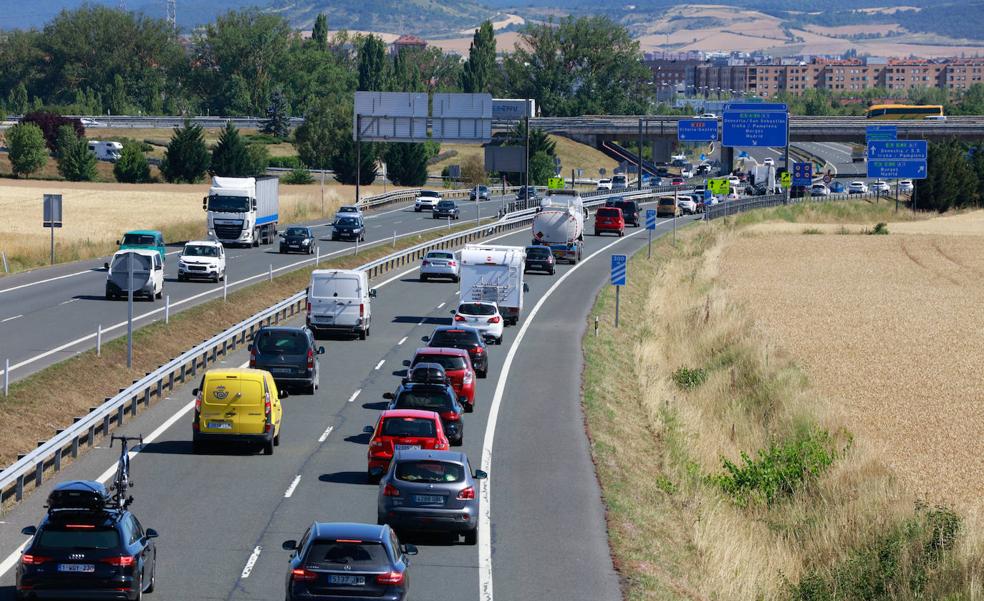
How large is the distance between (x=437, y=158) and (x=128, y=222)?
87.7 metres

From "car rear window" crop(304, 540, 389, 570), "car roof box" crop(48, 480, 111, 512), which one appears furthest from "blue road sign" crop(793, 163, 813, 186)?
"car rear window" crop(304, 540, 389, 570)

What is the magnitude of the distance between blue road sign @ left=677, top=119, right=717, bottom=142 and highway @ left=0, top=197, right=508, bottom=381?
2275 inches

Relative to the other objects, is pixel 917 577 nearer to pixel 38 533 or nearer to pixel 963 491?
pixel 963 491

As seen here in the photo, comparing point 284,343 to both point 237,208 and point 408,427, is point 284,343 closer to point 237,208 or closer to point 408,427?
point 408,427

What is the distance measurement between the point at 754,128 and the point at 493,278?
6385cm

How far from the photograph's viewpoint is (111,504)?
64.5 feet

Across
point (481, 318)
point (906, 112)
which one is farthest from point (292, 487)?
point (906, 112)

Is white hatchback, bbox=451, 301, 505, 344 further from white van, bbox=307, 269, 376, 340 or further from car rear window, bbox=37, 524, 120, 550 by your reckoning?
car rear window, bbox=37, 524, 120, 550

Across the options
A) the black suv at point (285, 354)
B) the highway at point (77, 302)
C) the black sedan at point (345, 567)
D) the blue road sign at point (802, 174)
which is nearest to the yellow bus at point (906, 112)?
the blue road sign at point (802, 174)

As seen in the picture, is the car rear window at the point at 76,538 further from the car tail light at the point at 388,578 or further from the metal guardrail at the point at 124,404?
the metal guardrail at the point at 124,404

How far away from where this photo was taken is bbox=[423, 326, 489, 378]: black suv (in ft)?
128

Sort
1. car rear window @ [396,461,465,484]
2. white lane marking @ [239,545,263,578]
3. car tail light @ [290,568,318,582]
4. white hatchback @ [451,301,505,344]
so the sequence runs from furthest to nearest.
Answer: white hatchback @ [451,301,505,344]
car rear window @ [396,461,465,484]
white lane marking @ [239,545,263,578]
car tail light @ [290,568,318,582]

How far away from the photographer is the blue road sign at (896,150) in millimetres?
116438

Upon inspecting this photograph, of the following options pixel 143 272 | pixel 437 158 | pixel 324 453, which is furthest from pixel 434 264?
pixel 437 158
